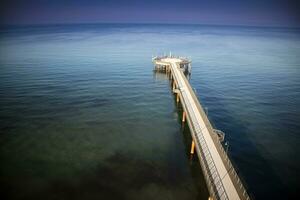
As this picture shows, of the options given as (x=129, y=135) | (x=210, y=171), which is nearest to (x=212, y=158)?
(x=210, y=171)

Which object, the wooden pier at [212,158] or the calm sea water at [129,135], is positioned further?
the calm sea water at [129,135]

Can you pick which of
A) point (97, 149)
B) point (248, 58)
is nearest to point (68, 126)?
point (97, 149)

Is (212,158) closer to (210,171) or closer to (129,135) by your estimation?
(210,171)

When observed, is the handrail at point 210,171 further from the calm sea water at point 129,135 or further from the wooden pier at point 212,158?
the calm sea water at point 129,135

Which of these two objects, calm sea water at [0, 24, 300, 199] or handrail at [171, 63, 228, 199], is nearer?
handrail at [171, 63, 228, 199]

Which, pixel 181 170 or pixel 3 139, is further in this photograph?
pixel 3 139

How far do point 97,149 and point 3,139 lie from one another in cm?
1172

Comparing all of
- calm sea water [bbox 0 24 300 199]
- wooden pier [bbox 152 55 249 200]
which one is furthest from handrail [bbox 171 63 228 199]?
calm sea water [bbox 0 24 300 199]

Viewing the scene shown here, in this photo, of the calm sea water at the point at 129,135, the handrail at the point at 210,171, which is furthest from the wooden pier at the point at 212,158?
the calm sea water at the point at 129,135

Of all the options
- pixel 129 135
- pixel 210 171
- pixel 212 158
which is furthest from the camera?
pixel 129 135

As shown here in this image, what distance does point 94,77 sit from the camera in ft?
182

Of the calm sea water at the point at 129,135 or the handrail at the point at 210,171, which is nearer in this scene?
the handrail at the point at 210,171

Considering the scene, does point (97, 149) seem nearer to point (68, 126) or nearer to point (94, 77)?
point (68, 126)

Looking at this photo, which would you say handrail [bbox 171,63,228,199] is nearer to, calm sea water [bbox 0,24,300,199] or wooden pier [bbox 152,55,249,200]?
wooden pier [bbox 152,55,249,200]
